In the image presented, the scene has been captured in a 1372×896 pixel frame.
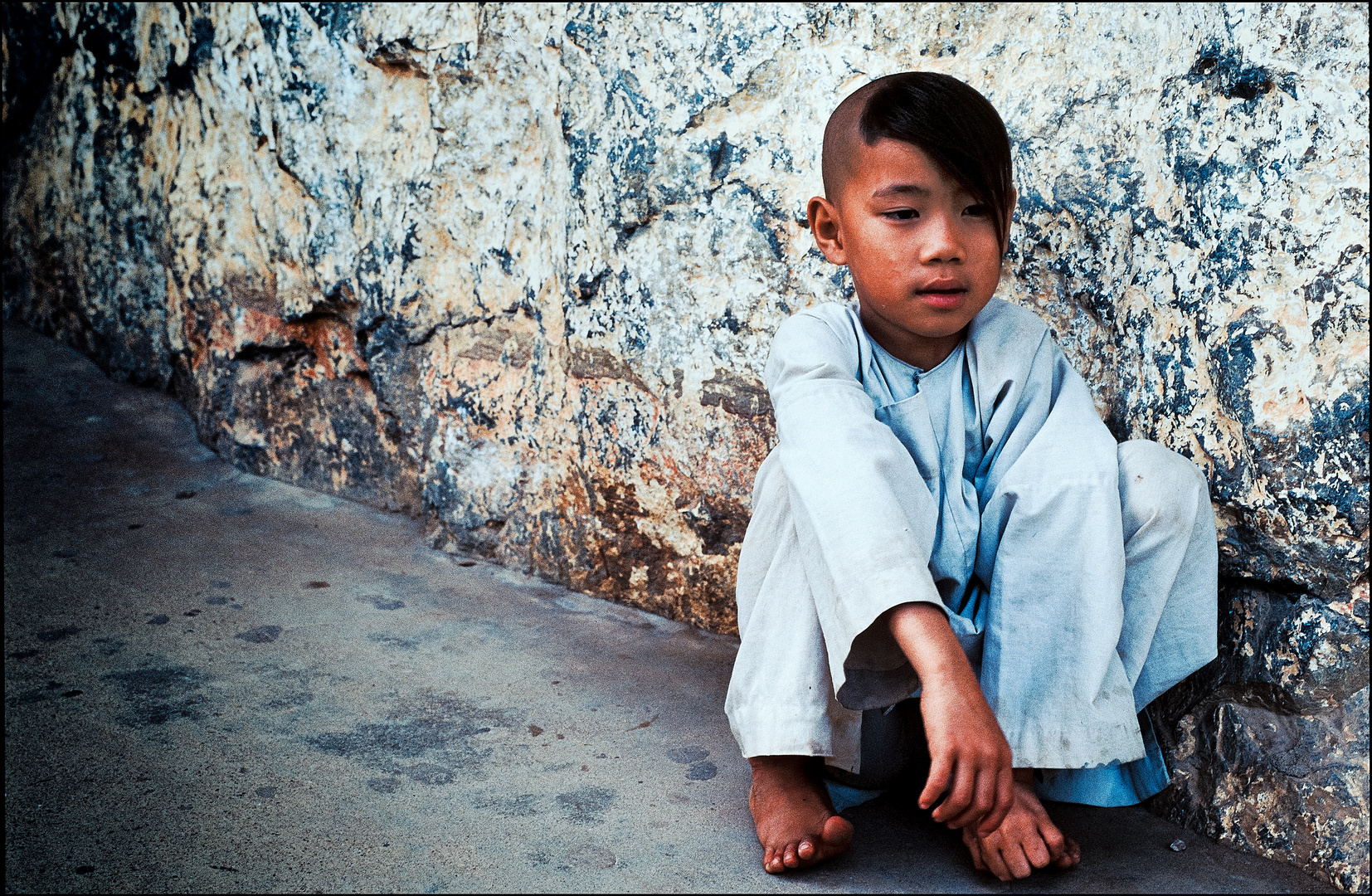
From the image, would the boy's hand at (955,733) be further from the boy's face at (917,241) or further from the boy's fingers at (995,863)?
the boy's face at (917,241)

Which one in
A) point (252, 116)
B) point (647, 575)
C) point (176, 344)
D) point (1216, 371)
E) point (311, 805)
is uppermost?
point (252, 116)

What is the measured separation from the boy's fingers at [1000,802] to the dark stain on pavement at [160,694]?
1130 mm

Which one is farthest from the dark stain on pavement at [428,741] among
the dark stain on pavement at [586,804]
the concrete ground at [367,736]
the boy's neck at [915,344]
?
the boy's neck at [915,344]

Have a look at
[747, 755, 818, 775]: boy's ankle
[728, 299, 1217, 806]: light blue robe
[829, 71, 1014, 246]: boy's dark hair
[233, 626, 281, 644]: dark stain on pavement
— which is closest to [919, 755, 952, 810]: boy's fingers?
[728, 299, 1217, 806]: light blue robe

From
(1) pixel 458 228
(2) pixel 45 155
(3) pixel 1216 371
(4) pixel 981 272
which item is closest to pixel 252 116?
(1) pixel 458 228

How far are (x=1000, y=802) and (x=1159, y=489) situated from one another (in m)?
0.43

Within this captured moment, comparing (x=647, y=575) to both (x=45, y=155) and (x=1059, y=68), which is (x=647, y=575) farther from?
(x=45, y=155)

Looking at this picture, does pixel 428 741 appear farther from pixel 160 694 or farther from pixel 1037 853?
pixel 1037 853

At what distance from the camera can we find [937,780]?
43.9 inches

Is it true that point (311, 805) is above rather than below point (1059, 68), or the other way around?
below

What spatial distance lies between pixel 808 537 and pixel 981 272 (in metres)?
0.42

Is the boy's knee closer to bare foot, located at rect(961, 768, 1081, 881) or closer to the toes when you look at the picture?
bare foot, located at rect(961, 768, 1081, 881)

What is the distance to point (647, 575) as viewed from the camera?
2.13 metres

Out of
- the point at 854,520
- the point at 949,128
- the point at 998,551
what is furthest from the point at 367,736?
the point at 949,128
